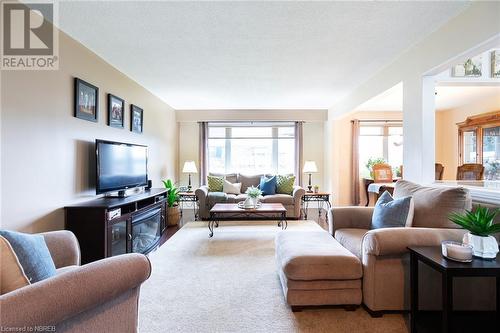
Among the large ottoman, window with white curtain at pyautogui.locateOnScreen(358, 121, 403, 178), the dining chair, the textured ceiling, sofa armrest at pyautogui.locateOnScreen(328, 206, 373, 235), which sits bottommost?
the large ottoman

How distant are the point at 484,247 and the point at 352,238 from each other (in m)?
0.90

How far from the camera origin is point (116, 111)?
3438 mm

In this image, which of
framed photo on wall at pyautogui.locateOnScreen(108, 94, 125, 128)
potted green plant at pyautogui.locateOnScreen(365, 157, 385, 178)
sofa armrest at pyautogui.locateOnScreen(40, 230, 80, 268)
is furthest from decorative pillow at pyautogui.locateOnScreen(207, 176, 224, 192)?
sofa armrest at pyautogui.locateOnScreen(40, 230, 80, 268)

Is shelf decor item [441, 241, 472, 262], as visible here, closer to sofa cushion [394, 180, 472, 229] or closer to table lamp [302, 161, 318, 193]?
sofa cushion [394, 180, 472, 229]

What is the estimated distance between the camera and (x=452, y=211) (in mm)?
2006

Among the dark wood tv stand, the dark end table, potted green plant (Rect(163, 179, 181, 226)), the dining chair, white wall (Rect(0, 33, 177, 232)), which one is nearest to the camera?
the dark end table

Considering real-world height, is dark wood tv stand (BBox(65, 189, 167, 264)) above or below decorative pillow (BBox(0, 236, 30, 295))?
below

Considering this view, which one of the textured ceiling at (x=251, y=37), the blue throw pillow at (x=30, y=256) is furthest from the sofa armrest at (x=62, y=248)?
the textured ceiling at (x=251, y=37)

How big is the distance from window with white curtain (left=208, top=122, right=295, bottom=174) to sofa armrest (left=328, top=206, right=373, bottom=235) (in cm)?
372

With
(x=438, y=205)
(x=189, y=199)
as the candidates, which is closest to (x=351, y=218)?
(x=438, y=205)

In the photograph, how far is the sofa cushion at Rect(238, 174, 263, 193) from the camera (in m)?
5.89

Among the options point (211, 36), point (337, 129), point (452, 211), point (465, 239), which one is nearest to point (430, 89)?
point (452, 211)

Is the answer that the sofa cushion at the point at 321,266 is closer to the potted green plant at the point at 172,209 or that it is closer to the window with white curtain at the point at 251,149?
the potted green plant at the point at 172,209

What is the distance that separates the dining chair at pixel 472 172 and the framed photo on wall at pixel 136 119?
5263 mm
